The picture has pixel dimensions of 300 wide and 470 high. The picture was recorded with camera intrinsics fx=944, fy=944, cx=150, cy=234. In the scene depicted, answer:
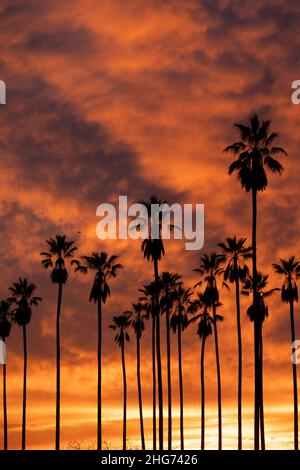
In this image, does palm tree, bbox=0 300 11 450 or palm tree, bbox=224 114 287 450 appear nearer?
palm tree, bbox=224 114 287 450

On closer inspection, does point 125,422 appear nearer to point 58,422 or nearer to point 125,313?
point 125,313

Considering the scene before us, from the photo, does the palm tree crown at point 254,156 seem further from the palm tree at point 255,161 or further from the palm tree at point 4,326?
A: the palm tree at point 4,326

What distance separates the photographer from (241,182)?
7700 cm

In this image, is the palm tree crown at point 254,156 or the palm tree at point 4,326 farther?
the palm tree at point 4,326

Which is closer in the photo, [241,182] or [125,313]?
[241,182]

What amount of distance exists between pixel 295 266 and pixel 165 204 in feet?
50.3

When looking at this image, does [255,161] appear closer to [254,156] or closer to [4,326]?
[254,156]

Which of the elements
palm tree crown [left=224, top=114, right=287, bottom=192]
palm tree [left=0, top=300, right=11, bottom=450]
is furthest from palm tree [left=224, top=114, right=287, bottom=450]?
palm tree [left=0, top=300, right=11, bottom=450]

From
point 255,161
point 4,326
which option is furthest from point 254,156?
point 4,326

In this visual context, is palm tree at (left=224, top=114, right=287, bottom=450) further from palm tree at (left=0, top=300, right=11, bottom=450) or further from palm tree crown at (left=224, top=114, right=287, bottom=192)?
palm tree at (left=0, top=300, right=11, bottom=450)

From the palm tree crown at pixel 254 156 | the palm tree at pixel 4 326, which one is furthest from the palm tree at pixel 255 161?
the palm tree at pixel 4 326
